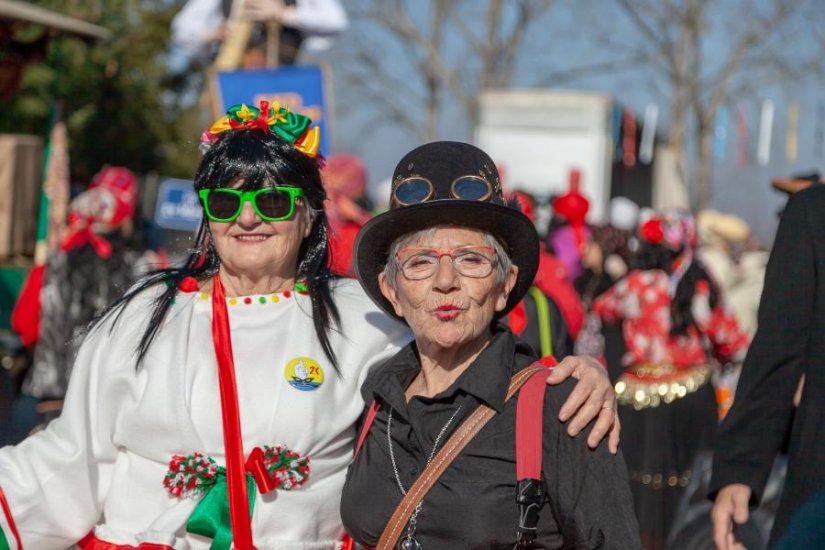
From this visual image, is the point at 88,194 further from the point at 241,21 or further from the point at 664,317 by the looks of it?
the point at 664,317

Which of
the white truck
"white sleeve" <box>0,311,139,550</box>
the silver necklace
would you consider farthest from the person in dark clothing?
the white truck

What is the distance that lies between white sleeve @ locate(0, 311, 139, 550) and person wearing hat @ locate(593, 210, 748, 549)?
16.7ft

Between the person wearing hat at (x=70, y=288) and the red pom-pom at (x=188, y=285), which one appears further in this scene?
the person wearing hat at (x=70, y=288)

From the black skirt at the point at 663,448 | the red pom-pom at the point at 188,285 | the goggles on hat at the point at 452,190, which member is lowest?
the black skirt at the point at 663,448

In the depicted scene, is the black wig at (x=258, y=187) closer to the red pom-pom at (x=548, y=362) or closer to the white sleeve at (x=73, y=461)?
the white sleeve at (x=73, y=461)

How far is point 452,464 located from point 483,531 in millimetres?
168

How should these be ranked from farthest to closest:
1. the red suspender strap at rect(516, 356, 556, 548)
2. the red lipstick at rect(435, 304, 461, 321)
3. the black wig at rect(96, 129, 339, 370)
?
the black wig at rect(96, 129, 339, 370) → the red lipstick at rect(435, 304, 461, 321) → the red suspender strap at rect(516, 356, 556, 548)

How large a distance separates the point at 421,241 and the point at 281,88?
5072mm

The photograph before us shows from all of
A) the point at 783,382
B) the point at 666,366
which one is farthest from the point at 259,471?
the point at 666,366

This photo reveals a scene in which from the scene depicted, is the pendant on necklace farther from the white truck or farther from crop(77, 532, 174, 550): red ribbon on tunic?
the white truck

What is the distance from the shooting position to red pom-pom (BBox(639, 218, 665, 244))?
8227mm

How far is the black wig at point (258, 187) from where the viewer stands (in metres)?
3.35

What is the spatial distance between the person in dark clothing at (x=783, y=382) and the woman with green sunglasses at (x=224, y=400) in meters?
0.98

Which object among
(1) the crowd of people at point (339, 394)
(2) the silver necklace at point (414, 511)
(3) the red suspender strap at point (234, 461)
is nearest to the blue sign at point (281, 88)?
(1) the crowd of people at point (339, 394)
